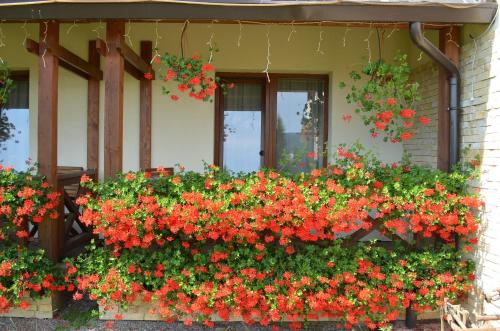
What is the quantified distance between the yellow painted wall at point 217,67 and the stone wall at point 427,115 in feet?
1.25

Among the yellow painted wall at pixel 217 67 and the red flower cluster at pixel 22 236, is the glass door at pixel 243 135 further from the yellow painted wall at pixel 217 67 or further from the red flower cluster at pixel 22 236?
the red flower cluster at pixel 22 236

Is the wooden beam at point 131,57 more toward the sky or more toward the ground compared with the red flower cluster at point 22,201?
more toward the sky

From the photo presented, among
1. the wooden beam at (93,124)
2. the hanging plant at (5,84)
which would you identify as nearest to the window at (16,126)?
the wooden beam at (93,124)

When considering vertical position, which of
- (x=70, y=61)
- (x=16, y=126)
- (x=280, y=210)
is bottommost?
(x=280, y=210)

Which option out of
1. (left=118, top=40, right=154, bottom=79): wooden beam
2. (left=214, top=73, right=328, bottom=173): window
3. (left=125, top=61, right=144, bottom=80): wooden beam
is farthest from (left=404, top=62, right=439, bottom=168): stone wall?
(left=125, top=61, right=144, bottom=80): wooden beam

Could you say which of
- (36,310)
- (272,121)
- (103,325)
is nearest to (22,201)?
(36,310)

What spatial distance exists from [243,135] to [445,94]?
8.46 ft

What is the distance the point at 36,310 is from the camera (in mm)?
3818

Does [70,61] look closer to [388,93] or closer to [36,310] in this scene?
[36,310]

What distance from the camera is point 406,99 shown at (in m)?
3.95

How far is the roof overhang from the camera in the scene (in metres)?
3.35

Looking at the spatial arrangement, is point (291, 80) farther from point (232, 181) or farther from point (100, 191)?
point (100, 191)

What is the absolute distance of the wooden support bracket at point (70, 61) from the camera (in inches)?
144

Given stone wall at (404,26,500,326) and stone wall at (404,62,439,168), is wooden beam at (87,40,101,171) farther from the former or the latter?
stone wall at (404,26,500,326)
